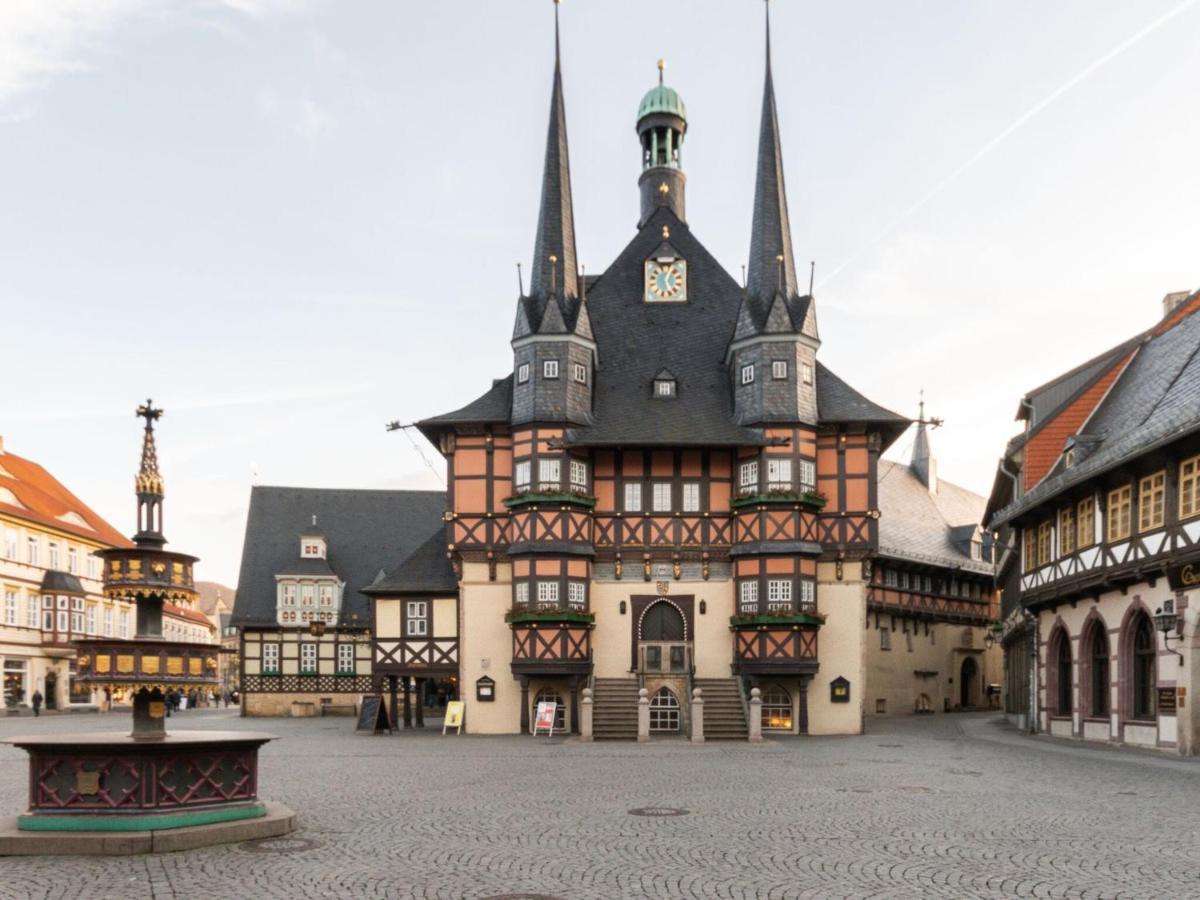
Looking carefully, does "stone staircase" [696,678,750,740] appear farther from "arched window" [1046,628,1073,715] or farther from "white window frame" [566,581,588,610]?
"arched window" [1046,628,1073,715]

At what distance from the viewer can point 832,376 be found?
38.4 meters

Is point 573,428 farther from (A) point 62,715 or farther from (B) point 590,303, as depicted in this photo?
(A) point 62,715

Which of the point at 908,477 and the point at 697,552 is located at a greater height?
the point at 908,477

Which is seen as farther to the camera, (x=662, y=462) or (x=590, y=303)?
(x=590, y=303)

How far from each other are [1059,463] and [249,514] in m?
42.3

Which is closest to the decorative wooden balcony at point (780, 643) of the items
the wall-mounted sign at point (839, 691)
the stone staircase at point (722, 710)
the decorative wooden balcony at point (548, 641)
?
the stone staircase at point (722, 710)

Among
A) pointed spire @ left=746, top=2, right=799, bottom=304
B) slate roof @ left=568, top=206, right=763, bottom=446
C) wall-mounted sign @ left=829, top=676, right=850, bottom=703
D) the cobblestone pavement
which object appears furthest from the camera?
pointed spire @ left=746, top=2, right=799, bottom=304

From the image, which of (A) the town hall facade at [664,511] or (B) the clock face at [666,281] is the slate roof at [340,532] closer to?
(A) the town hall facade at [664,511]

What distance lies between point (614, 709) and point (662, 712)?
214cm

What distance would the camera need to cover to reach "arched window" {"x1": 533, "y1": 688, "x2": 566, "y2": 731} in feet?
Answer: 119

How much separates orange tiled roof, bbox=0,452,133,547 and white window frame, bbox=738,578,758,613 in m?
33.4

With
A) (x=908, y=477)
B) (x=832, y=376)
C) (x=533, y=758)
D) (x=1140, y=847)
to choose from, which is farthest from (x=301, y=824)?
(x=908, y=477)

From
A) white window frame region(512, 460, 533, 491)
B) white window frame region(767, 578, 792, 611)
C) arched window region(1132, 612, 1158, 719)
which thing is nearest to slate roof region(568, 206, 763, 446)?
white window frame region(512, 460, 533, 491)

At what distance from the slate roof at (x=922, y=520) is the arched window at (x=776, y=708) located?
57.6ft
